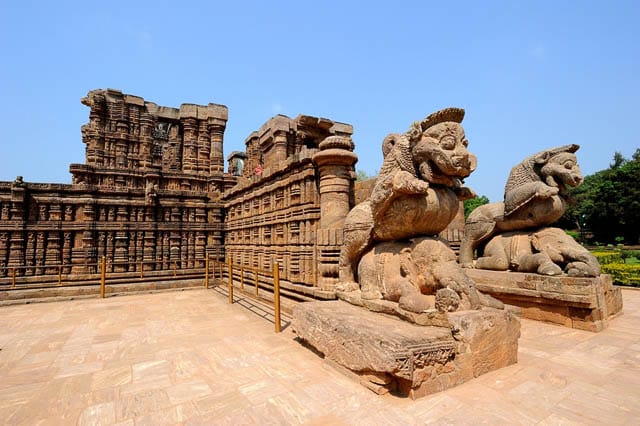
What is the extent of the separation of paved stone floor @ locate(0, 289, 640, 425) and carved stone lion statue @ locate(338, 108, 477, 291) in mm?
1934

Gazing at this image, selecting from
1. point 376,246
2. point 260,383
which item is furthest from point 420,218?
point 260,383

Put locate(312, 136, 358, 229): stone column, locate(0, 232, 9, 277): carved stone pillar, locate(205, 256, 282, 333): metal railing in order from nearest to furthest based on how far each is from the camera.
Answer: locate(205, 256, 282, 333): metal railing → locate(312, 136, 358, 229): stone column → locate(0, 232, 9, 277): carved stone pillar

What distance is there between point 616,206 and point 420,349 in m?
40.2

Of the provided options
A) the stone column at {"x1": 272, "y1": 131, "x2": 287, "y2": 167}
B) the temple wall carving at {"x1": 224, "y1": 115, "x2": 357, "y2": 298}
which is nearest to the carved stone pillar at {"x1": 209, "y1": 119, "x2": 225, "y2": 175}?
the stone column at {"x1": 272, "y1": 131, "x2": 287, "y2": 167}

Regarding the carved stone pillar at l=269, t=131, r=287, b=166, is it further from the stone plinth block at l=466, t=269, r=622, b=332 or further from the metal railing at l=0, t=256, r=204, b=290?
the stone plinth block at l=466, t=269, r=622, b=332

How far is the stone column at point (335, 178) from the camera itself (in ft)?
18.7

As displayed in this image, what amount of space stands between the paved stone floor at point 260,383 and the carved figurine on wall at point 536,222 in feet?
3.71

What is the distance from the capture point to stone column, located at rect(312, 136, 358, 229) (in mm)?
5711

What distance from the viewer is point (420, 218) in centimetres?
404

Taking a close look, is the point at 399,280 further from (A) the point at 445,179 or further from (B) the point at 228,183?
(B) the point at 228,183

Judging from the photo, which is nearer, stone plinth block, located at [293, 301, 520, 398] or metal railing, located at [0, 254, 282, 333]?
stone plinth block, located at [293, 301, 520, 398]

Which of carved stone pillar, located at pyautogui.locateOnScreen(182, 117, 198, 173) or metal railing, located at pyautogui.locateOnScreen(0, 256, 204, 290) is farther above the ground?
carved stone pillar, located at pyautogui.locateOnScreen(182, 117, 198, 173)

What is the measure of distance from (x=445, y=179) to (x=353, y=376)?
8.68 ft

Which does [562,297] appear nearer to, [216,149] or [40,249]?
[40,249]
